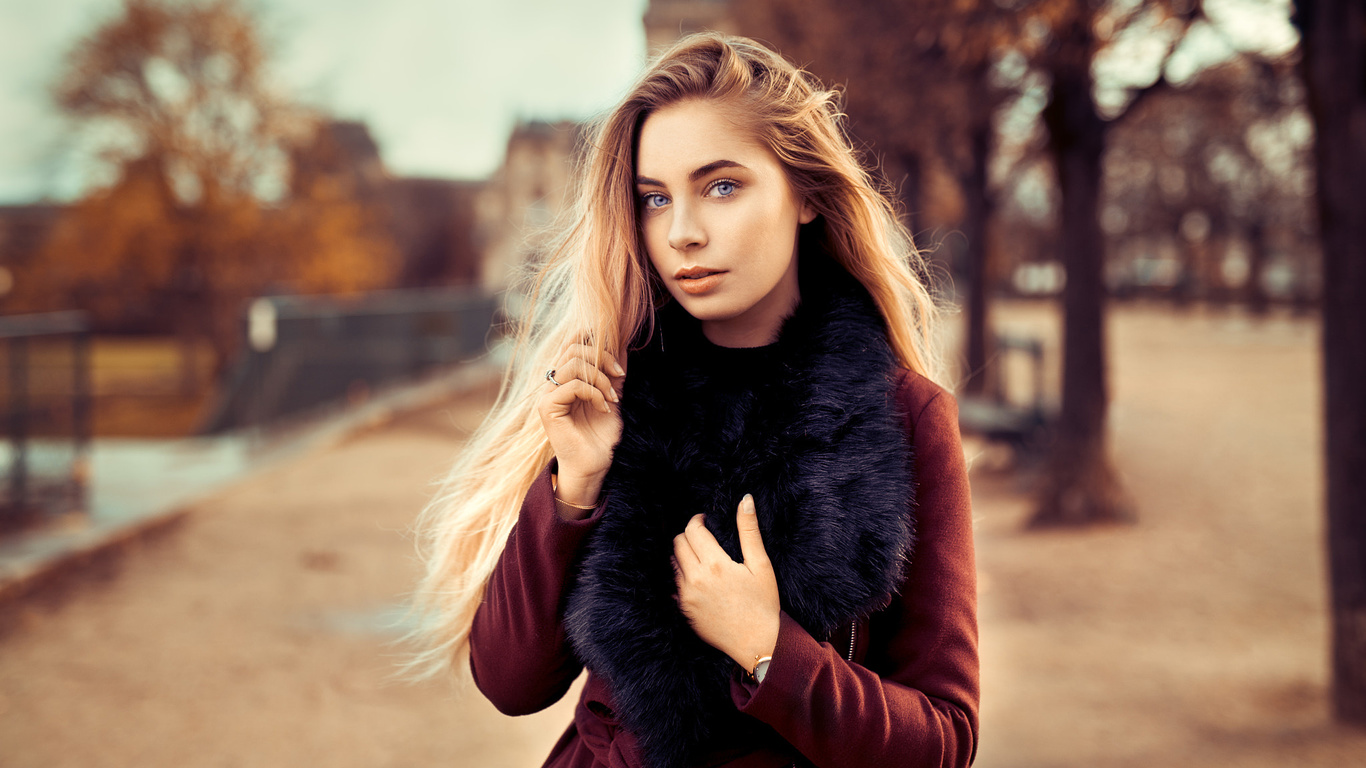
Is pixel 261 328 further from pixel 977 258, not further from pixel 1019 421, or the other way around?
pixel 977 258

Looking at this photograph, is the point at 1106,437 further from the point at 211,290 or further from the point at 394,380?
the point at 211,290

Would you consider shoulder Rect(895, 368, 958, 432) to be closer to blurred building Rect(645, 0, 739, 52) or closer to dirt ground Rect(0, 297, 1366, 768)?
dirt ground Rect(0, 297, 1366, 768)

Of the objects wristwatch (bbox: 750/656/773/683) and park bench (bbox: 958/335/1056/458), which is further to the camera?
park bench (bbox: 958/335/1056/458)

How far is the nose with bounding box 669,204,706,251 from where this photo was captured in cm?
160

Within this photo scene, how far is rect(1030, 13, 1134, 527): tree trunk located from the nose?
7.31 m

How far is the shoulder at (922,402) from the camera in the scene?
1.61 m

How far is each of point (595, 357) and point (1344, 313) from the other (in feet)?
13.5

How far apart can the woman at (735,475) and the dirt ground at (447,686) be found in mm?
627

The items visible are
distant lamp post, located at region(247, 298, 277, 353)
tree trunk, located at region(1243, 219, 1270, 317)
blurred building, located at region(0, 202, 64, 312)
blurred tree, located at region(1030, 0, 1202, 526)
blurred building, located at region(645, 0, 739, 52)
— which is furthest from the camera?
tree trunk, located at region(1243, 219, 1270, 317)

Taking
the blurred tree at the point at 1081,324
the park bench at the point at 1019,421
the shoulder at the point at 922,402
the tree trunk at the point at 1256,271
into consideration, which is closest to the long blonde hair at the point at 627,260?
the shoulder at the point at 922,402

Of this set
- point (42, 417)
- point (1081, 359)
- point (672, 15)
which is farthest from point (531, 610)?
point (672, 15)

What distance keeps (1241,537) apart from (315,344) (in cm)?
1206

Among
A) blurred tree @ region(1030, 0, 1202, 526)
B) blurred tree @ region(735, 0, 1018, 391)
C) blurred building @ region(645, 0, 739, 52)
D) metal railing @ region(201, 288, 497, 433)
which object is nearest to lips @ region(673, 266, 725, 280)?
blurred tree @ region(735, 0, 1018, 391)

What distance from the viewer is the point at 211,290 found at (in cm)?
2311
